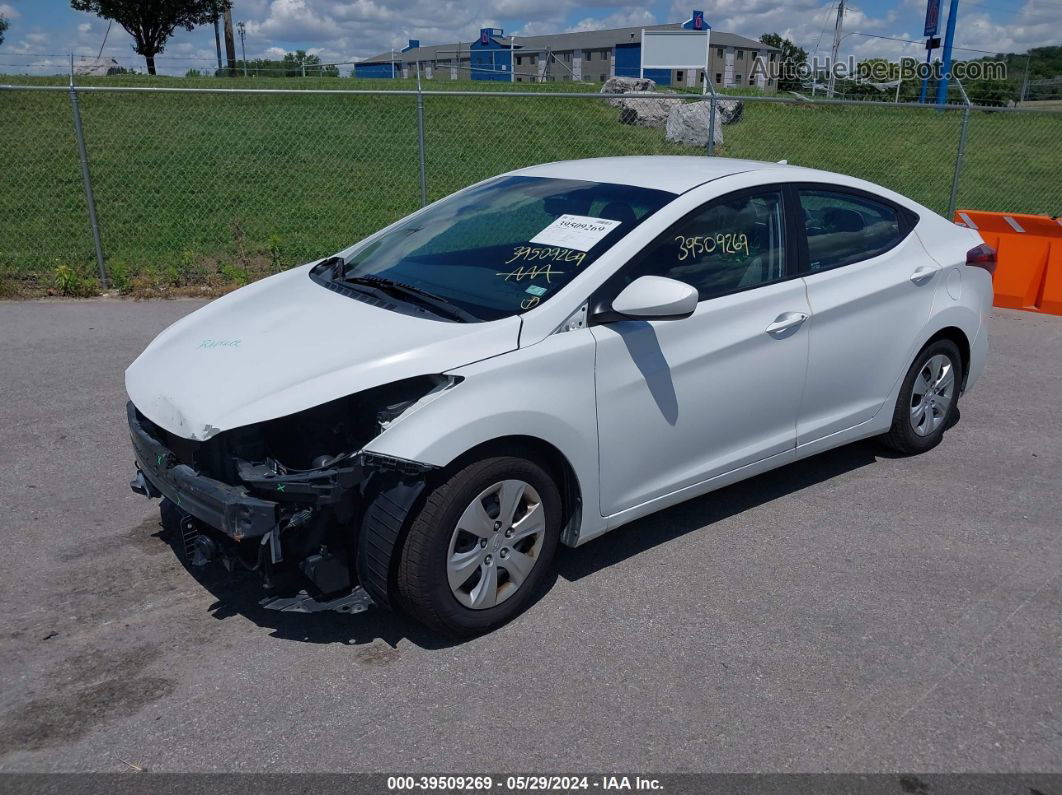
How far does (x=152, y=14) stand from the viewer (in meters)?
37.3

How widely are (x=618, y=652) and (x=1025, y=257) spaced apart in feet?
26.0

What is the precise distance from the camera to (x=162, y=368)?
380 cm

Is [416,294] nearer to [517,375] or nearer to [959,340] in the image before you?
[517,375]

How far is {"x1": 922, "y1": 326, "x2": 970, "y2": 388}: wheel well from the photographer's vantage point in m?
5.26

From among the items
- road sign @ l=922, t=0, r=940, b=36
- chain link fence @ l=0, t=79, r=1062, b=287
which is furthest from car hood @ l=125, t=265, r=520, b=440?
road sign @ l=922, t=0, r=940, b=36

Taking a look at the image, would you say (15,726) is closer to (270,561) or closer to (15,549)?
(270,561)

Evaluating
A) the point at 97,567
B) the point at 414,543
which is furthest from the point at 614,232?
the point at 97,567

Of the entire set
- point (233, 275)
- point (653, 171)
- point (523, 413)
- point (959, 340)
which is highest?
point (653, 171)

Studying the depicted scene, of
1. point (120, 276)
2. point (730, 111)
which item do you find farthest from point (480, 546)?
point (730, 111)

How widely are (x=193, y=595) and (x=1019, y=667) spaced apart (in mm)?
3253

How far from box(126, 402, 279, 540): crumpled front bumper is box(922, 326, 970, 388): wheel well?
377 centimetres

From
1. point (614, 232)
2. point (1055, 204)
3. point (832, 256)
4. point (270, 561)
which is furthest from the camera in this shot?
point (1055, 204)

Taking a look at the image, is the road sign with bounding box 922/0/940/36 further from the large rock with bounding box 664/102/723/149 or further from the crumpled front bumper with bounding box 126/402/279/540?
the crumpled front bumper with bounding box 126/402/279/540

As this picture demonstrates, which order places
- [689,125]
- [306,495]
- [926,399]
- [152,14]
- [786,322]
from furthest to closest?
[152,14], [689,125], [926,399], [786,322], [306,495]
